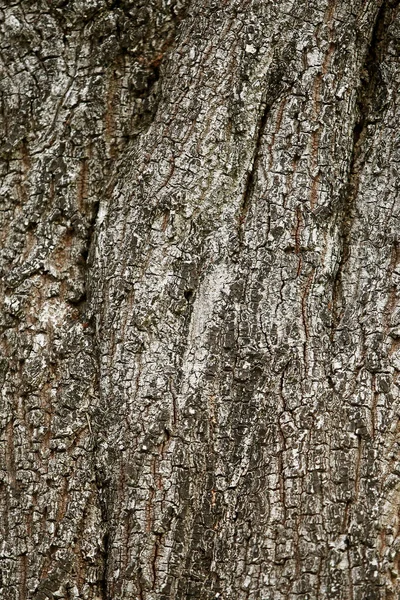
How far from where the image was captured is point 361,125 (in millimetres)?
2592

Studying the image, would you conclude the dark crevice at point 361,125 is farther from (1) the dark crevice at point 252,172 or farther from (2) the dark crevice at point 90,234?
(2) the dark crevice at point 90,234

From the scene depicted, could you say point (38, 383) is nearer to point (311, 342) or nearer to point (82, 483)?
point (82, 483)

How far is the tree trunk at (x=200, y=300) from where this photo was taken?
2.30 m

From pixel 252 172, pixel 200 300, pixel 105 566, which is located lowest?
pixel 105 566

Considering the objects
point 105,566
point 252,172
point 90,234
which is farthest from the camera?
point 90,234

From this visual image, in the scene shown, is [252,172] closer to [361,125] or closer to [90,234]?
[361,125]

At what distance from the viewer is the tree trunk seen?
230 centimetres

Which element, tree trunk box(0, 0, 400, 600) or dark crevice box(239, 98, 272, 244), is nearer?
tree trunk box(0, 0, 400, 600)

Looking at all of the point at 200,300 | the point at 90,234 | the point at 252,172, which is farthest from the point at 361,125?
the point at 90,234

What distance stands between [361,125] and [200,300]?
2.58 ft

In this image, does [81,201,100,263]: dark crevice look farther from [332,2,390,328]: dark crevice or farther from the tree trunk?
[332,2,390,328]: dark crevice

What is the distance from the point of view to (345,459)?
2285mm

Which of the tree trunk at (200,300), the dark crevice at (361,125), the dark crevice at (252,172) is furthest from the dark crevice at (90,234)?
the dark crevice at (361,125)

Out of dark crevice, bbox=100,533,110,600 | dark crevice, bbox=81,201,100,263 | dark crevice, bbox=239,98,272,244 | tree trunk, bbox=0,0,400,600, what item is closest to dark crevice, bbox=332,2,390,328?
tree trunk, bbox=0,0,400,600
